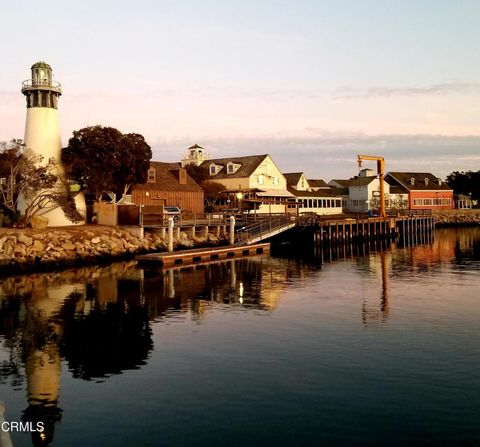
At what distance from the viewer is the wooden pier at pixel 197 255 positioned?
3897 cm

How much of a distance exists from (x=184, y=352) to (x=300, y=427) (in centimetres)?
659

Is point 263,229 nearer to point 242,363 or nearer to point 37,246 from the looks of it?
point 37,246

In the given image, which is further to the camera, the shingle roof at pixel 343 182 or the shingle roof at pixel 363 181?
the shingle roof at pixel 343 182

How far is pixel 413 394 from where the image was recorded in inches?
527

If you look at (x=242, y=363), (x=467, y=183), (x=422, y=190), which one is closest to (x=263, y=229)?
(x=242, y=363)

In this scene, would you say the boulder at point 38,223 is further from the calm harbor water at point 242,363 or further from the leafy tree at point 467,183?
the leafy tree at point 467,183

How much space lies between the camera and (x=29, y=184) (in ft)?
136

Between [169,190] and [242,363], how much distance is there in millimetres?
44156

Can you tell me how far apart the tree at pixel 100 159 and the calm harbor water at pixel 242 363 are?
1728cm

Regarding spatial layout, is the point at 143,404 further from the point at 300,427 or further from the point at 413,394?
the point at 413,394

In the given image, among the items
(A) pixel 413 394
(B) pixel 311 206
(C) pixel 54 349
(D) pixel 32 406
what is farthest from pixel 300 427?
(B) pixel 311 206

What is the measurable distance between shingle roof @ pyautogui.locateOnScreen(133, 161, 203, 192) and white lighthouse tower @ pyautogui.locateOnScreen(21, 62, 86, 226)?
11.8m

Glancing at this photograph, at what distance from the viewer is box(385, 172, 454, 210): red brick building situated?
102188 mm

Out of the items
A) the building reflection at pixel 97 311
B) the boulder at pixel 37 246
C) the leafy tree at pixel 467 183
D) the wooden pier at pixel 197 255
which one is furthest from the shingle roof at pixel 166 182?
the leafy tree at pixel 467 183
